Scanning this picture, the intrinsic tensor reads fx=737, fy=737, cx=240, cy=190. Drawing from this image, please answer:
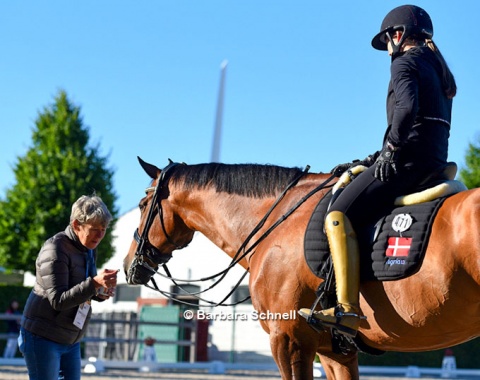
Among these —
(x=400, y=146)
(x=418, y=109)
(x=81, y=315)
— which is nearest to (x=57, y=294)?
(x=81, y=315)

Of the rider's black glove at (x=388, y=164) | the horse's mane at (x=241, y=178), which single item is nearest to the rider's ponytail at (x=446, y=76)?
the rider's black glove at (x=388, y=164)

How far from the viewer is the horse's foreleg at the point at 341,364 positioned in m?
5.78

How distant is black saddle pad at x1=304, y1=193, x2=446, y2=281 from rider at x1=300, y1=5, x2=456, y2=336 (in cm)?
10

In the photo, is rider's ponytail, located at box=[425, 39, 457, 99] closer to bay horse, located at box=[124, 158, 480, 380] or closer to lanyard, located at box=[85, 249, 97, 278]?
bay horse, located at box=[124, 158, 480, 380]

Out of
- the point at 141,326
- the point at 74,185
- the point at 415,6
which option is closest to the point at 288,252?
the point at 415,6

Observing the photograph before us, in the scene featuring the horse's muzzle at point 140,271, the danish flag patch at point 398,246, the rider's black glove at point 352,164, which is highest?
the rider's black glove at point 352,164

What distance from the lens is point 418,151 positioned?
5090mm

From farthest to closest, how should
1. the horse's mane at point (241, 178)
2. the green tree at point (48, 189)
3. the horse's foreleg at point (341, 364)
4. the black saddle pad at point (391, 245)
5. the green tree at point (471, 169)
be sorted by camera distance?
the green tree at point (471, 169)
the green tree at point (48, 189)
the horse's mane at point (241, 178)
the horse's foreleg at point (341, 364)
the black saddle pad at point (391, 245)

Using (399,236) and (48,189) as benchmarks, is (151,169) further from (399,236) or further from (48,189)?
(48,189)

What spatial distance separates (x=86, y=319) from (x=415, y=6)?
343 centimetres

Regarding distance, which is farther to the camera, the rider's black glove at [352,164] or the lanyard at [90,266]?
the lanyard at [90,266]

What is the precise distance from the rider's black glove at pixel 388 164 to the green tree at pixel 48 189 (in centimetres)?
2410

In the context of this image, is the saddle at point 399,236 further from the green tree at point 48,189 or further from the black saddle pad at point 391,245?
the green tree at point 48,189

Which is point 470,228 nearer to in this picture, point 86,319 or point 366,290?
point 366,290
